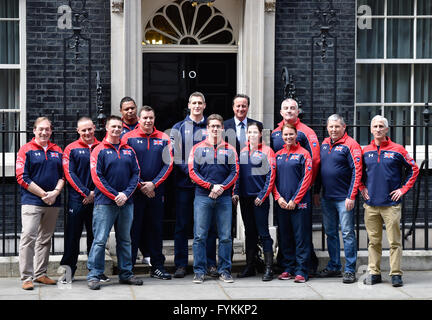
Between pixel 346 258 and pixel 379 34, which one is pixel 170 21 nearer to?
pixel 379 34

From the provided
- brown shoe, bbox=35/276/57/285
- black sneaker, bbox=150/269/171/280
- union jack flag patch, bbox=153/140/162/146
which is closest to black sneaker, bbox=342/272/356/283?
black sneaker, bbox=150/269/171/280

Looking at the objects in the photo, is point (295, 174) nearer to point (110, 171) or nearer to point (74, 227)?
point (110, 171)

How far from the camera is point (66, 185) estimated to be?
357 inches

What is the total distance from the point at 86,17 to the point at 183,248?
3362 mm

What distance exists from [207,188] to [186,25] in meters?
3.17

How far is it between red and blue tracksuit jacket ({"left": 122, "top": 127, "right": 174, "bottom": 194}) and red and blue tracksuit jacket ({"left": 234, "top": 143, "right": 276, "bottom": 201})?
81cm

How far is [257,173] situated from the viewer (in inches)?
356

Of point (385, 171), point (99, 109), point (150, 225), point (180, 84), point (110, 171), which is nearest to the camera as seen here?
point (110, 171)

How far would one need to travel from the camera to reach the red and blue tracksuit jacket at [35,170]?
8492 mm

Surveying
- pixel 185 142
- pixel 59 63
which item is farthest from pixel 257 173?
pixel 59 63

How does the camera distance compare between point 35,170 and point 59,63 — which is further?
point 59,63

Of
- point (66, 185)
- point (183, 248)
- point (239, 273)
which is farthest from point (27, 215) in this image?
point (239, 273)

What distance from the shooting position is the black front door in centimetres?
1102

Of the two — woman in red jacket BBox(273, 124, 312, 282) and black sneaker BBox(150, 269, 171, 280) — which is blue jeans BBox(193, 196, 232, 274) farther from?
woman in red jacket BBox(273, 124, 312, 282)
